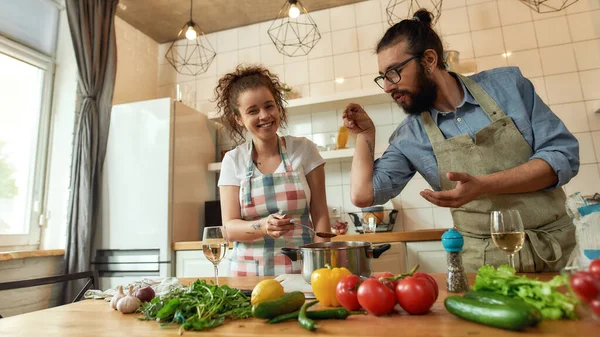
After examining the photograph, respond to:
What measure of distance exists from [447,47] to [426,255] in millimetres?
1574

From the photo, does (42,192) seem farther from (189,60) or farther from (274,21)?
(274,21)

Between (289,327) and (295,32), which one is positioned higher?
(295,32)

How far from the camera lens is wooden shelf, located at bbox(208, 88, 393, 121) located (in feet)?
9.15

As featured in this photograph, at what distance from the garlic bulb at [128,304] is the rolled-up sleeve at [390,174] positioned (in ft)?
2.75

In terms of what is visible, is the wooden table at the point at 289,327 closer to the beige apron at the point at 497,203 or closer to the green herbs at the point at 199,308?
the green herbs at the point at 199,308

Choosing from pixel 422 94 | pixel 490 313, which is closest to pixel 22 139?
pixel 422 94

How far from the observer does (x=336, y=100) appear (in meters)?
2.85

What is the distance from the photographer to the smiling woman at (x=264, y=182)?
1.45 meters

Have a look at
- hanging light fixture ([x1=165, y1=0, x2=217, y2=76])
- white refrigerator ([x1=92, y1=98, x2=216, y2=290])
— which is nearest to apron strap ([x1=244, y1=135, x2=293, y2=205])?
white refrigerator ([x1=92, y1=98, x2=216, y2=290])

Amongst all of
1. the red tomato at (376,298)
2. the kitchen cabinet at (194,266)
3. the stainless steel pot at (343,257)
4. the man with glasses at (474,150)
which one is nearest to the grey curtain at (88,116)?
the kitchen cabinet at (194,266)

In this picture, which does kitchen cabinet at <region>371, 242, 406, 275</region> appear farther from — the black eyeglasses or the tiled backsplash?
the black eyeglasses

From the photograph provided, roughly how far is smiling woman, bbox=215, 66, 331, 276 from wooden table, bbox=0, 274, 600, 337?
2.01 feet

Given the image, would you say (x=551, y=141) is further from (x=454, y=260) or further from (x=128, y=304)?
(x=128, y=304)

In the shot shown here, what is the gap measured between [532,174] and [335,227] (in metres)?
1.68
